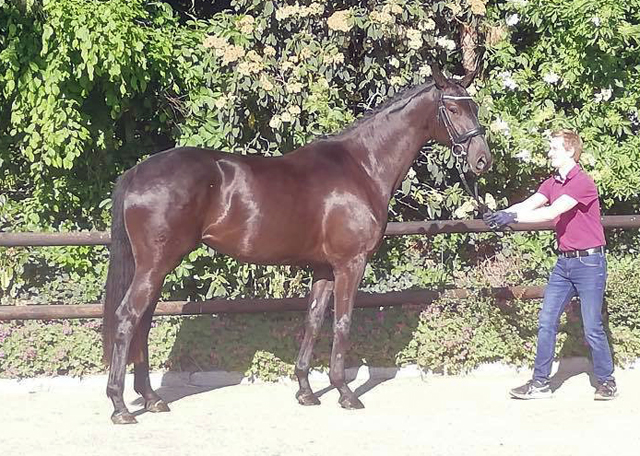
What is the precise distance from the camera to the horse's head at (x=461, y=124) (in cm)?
593

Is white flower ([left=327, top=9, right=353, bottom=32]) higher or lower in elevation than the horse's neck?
higher

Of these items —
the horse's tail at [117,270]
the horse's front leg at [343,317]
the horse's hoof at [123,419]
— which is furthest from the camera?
the horse's front leg at [343,317]

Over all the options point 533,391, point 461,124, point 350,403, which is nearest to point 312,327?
point 350,403

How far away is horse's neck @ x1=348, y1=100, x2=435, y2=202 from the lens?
241 inches

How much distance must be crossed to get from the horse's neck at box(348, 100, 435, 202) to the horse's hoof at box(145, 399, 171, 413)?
6.77ft

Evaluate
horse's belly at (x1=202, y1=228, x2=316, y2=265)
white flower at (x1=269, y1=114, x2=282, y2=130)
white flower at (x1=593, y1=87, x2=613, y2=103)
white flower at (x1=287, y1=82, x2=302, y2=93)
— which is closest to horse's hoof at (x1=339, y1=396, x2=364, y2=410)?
horse's belly at (x1=202, y1=228, x2=316, y2=265)

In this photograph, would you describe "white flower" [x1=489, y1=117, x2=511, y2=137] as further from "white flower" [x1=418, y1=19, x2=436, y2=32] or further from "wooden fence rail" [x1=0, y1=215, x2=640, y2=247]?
"white flower" [x1=418, y1=19, x2=436, y2=32]

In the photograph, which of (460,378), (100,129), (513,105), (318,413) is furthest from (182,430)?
(513,105)

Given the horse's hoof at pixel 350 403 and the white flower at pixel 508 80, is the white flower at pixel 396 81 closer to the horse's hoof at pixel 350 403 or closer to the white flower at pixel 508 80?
the white flower at pixel 508 80

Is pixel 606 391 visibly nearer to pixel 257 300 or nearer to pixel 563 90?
pixel 257 300

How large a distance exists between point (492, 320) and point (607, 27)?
8.92 ft

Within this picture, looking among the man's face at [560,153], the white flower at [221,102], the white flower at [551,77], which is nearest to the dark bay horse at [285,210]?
the man's face at [560,153]

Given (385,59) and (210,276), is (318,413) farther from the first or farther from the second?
(385,59)

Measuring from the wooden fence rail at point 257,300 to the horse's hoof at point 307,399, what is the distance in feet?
3.32
